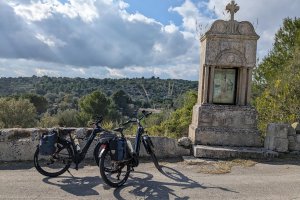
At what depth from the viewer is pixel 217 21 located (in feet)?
26.0

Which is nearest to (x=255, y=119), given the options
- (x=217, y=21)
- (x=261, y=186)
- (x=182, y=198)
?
(x=217, y=21)

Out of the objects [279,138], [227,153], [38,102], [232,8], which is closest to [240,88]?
[279,138]

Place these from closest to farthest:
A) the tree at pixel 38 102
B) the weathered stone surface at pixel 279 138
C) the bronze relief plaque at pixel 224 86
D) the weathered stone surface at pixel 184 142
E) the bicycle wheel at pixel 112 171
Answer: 1. the bicycle wheel at pixel 112 171
2. the weathered stone surface at pixel 184 142
3. the weathered stone surface at pixel 279 138
4. the bronze relief plaque at pixel 224 86
5. the tree at pixel 38 102

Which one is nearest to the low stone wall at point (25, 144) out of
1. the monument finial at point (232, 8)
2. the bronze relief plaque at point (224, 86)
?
the bronze relief plaque at point (224, 86)

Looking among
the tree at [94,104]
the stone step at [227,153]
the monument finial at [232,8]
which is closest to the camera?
the stone step at [227,153]

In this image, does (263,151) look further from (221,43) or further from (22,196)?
(22,196)

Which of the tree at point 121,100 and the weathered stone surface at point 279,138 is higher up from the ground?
the tree at point 121,100

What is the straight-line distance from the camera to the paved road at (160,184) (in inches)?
196

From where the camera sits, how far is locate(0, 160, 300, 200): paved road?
16.3 ft

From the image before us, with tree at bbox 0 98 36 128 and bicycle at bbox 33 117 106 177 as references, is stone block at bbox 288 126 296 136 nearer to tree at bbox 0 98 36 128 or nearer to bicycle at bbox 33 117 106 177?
bicycle at bbox 33 117 106 177

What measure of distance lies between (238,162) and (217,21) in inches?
120

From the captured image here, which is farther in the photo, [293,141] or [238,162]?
[293,141]

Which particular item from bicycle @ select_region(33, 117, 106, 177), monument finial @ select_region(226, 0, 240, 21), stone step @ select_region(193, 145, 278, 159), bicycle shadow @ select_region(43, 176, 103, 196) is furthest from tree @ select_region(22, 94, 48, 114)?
bicycle shadow @ select_region(43, 176, 103, 196)

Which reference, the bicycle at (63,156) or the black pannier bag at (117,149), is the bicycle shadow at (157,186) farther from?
the bicycle at (63,156)
